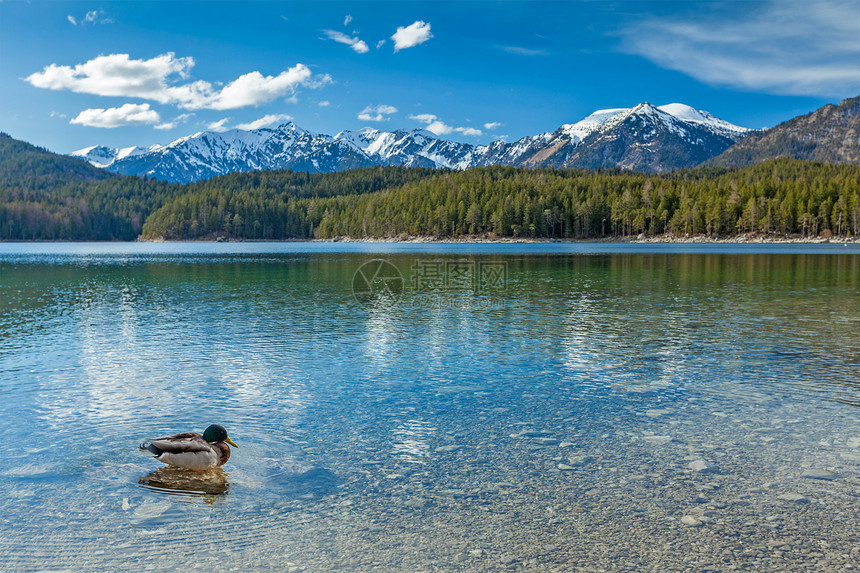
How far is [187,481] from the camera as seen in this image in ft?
31.2

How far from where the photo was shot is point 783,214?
17200 centimetres

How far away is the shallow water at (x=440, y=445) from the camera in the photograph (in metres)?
7.24

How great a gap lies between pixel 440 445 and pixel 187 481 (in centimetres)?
444

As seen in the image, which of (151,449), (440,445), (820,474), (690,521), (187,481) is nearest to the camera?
(690,521)

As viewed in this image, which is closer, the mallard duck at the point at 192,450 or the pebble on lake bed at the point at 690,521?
the pebble on lake bed at the point at 690,521

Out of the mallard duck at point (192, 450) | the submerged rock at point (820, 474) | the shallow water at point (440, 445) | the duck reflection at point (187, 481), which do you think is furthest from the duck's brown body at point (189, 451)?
the submerged rock at point (820, 474)

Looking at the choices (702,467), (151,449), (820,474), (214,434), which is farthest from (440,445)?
(820,474)

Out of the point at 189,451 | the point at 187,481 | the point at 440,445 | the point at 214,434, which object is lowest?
the point at 187,481

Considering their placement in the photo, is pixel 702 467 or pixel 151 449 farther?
pixel 151 449

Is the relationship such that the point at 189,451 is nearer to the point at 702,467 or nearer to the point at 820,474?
the point at 702,467

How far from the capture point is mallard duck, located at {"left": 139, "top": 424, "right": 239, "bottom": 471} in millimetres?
9625

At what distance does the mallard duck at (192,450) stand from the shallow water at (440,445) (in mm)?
267

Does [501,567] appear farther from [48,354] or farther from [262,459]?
[48,354]

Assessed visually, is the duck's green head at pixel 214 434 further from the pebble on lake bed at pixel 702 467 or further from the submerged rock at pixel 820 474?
the submerged rock at pixel 820 474
